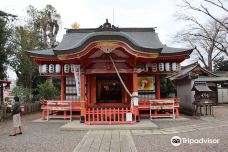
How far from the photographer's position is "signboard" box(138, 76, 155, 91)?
635 inches

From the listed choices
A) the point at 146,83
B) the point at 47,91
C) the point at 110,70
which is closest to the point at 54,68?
the point at 110,70

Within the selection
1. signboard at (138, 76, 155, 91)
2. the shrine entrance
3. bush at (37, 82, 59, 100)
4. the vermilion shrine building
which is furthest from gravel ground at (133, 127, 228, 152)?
bush at (37, 82, 59, 100)

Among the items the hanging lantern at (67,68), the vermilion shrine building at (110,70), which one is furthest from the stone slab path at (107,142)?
the hanging lantern at (67,68)

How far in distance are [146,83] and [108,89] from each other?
7.62ft

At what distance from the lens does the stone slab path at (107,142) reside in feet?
25.5

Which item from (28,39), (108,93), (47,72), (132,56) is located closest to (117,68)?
(132,56)

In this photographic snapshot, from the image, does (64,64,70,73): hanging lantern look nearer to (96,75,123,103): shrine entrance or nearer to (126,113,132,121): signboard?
(96,75,123,103): shrine entrance

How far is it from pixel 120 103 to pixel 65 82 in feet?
12.1

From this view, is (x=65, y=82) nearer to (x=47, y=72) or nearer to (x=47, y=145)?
(x=47, y=72)

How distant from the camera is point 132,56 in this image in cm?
1328

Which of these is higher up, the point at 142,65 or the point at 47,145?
the point at 142,65

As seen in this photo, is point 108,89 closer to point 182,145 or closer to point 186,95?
point 186,95

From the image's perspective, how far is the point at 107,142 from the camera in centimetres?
876

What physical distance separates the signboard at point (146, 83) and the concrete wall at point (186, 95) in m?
3.48
